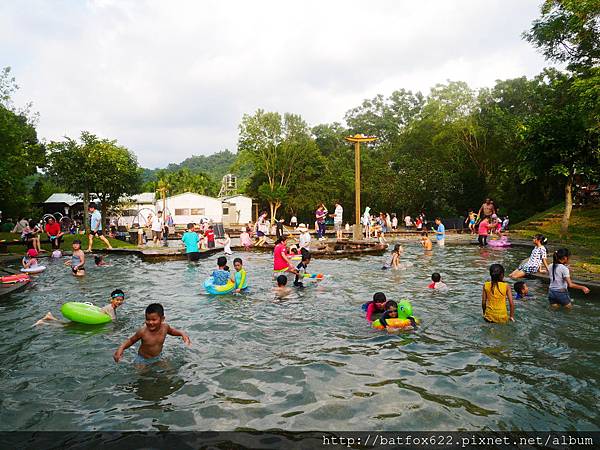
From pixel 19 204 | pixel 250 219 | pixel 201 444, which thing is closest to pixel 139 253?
pixel 201 444

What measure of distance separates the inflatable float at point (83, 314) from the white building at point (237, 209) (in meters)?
47.6

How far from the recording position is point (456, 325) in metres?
8.38

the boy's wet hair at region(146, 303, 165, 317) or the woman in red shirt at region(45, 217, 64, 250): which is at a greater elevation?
the woman in red shirt at region(45, 217, 64, 250)

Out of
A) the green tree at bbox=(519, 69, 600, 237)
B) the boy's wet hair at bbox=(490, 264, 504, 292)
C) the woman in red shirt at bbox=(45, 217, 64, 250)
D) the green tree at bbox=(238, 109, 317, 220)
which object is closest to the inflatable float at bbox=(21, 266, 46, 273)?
the woman in red shirt at bbox=(45, 217, 64, 250)

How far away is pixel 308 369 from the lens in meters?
6.29

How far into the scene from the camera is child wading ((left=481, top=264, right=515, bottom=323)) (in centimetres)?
785

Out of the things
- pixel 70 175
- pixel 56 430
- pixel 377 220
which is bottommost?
pixel 56 430

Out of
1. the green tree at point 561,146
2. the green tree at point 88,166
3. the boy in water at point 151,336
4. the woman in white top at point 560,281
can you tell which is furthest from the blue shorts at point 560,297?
the green tree at point 88,166

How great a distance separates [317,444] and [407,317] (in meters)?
4.35

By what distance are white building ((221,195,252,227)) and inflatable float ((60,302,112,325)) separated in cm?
4757

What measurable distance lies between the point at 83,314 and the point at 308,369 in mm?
5144

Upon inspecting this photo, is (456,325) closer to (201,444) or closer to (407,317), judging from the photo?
(407,317)

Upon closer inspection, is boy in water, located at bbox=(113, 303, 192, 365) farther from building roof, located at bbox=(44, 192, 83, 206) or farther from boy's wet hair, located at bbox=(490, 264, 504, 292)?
building roof, located at bbox=(44, 192, 83, 206)

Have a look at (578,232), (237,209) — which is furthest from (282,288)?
(237,209)
